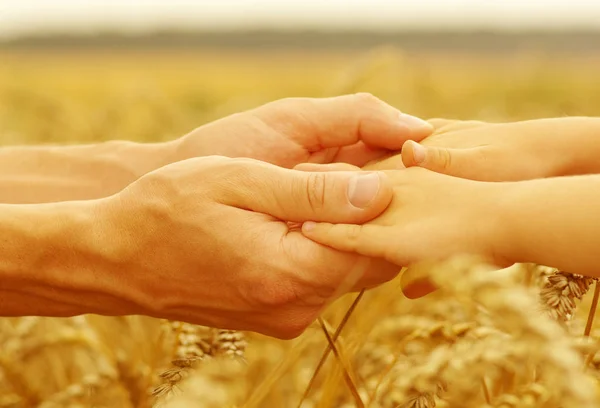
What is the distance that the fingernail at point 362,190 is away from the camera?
42.5 inches

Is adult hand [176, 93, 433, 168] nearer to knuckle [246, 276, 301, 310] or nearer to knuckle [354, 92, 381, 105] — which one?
knuckle [354, 92, 381, 105]

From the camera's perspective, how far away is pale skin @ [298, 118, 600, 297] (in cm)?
82

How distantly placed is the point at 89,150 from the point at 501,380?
1091mm

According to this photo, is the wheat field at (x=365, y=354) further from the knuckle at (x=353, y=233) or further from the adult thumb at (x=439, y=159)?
the adult thumb at (x=439, y=159)

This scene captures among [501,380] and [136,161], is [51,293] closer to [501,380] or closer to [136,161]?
[136,161]

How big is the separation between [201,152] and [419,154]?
59 cm

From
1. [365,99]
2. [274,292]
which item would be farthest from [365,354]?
[365,99]

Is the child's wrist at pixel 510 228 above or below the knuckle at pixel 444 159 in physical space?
above

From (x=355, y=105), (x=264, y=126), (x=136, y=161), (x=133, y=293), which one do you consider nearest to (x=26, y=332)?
(x=133, y=293)

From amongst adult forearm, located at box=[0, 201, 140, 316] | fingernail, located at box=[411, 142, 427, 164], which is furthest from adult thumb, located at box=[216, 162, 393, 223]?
adult forearm, located at box=[0, 201, 140, 316]

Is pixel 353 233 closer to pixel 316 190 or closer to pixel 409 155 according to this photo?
pixel 316 190

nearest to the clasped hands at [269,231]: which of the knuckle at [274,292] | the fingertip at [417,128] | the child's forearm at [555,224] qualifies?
the knuckle at [274,292]

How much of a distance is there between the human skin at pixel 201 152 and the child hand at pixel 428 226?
460 millimetres

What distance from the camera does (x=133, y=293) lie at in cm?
113
